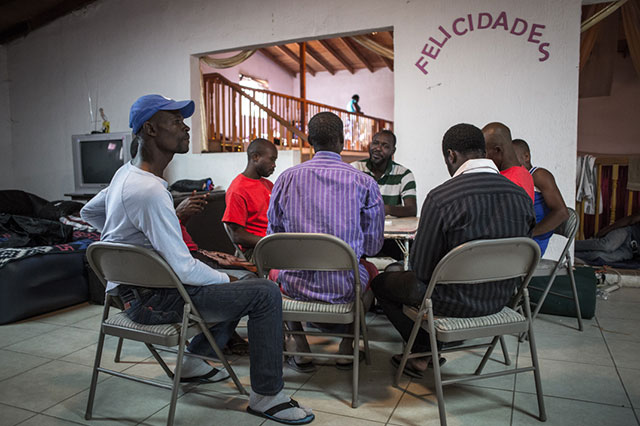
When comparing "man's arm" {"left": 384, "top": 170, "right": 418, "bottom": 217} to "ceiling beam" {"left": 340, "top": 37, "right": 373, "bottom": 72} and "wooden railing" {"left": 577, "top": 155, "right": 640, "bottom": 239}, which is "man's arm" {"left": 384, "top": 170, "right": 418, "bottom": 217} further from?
"ceiling beam" {"left": 340, "top": 37, "right": 373, "bottom": 72}

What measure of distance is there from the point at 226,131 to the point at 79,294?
3401mm

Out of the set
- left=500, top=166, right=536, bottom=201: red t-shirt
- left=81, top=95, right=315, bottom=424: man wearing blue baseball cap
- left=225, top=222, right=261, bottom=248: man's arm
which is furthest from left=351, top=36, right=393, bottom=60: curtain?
left=81, top=95, right=315, bottom=424: man wearing blue baseball cap

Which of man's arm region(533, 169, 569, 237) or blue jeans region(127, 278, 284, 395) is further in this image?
man's arm region(533, 169, 569, 237)

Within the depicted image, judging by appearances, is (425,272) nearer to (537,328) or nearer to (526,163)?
(537,328)

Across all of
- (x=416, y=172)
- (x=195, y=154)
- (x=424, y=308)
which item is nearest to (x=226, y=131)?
(x=195, y=154)

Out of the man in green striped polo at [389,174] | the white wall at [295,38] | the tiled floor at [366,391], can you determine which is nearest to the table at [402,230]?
the man in green striped polo at [389,174]

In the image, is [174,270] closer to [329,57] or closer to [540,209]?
[540,209]

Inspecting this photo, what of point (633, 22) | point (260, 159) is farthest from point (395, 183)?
point (633, 22)

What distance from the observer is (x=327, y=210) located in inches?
76.5

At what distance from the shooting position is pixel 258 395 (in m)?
1.77

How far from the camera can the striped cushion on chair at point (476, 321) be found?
1.68m

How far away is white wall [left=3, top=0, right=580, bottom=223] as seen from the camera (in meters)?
3.82

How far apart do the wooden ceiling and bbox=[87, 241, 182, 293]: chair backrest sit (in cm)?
1012

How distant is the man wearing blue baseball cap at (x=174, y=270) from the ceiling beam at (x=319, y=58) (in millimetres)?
10544
